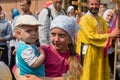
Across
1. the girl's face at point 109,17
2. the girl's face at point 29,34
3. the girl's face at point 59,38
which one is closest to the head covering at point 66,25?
the girl's face at point 59,38

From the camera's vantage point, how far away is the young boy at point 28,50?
140 inches

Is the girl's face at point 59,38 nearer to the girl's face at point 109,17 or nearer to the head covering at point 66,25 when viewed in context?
the head covering at point 66,25

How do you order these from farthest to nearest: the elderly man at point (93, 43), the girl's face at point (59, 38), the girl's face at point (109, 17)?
the girl's face at point (109, 17)
the elderly man at point (93, 43)
the girl's face at point (59, 38)

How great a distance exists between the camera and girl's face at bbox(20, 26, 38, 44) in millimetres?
3590

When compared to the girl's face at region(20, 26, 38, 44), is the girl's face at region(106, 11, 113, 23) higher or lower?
lower

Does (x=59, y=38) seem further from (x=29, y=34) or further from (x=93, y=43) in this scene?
(x=93, y=43)

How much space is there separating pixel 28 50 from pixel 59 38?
0.91 ft

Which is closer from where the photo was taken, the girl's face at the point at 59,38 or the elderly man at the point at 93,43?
the girl's face at the point at 59,38

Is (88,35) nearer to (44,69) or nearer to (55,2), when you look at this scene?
(55,2)

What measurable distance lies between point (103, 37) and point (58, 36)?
3197mm

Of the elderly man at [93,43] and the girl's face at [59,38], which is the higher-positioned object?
the girl's face at [59,38]

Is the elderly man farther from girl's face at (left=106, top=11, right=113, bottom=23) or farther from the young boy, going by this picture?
the young boy

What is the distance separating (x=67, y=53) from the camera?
3.63 m

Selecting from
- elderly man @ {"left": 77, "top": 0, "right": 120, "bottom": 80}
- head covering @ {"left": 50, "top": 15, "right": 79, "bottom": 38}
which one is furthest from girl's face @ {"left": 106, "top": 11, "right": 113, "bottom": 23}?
head covering @ {"left": 50, "top": 15, "right": 79, "bottom": 38}
